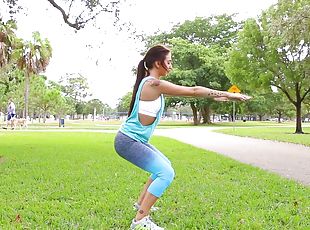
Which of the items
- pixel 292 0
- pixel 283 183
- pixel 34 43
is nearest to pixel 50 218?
pixel 283 183

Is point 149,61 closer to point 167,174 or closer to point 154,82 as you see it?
point 154,82

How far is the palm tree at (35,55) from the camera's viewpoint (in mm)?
→ 29531

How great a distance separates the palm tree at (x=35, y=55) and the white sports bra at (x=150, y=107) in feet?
85.8

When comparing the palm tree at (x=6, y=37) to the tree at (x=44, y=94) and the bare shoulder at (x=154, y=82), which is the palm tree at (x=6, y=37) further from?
the tree at (x=44, y=94)

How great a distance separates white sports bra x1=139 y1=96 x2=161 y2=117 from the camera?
3.76 m

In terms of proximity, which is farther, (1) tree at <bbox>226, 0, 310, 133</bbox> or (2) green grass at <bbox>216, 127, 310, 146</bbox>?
(1) tree at <bbox>226, 0, 310, 133</bbox>

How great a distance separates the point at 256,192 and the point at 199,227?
1966mm

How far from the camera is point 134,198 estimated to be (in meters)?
5.40

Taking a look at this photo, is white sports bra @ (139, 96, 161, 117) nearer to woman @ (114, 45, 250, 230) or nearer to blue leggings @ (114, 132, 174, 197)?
woman @ (114, 45, 250, 230)

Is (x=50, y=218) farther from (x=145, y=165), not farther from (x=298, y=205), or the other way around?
(x=298, y=205)

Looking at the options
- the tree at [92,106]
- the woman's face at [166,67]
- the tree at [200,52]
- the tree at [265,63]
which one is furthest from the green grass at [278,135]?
the tree at [92,106]

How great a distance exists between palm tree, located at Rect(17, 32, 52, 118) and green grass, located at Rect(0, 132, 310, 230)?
22010 millimetres

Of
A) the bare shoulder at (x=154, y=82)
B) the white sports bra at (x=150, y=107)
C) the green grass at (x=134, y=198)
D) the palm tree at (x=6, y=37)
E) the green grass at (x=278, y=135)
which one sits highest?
the palm tree at (x=6, y=37)

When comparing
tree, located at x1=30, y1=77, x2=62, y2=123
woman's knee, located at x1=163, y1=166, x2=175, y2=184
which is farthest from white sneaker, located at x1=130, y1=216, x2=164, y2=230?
tree, located at x1=30, y1=77, x2=62, y2=123
